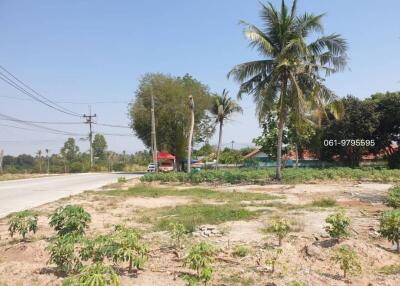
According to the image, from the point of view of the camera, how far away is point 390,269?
21.7 ft

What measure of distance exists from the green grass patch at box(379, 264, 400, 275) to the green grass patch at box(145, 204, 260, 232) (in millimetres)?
4362

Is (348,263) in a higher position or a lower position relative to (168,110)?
lower

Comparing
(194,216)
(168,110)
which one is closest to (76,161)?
(168,110)

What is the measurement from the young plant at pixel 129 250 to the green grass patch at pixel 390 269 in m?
3.56

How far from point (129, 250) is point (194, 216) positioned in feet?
20.4

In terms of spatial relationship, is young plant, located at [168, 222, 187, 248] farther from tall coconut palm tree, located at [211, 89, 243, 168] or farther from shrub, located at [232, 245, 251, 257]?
tall coconut palm tree, located at [211, 89, 243, 168]

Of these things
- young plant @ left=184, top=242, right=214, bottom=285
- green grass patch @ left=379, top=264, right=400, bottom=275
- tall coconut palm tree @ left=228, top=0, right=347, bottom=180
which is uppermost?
tall coconut palm tree @ left=228, top=0, right=347, bottom=180

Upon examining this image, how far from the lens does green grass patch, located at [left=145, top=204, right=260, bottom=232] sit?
1109 centimetres

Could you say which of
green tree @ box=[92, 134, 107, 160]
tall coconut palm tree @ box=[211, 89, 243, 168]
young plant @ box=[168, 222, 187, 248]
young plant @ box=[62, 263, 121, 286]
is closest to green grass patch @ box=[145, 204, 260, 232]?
young plant @ box=[168, 222, 187, 248]

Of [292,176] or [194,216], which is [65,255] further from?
[292,176]

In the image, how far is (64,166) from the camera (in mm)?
62469

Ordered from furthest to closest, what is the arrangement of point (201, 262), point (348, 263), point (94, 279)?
1. point (348, 263)
2. point (201, 262)
3. point (94, 279)

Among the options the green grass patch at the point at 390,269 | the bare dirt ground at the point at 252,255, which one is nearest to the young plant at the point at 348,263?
the bare dirt ground at the point at 252,255

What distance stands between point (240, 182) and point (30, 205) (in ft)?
43.6
